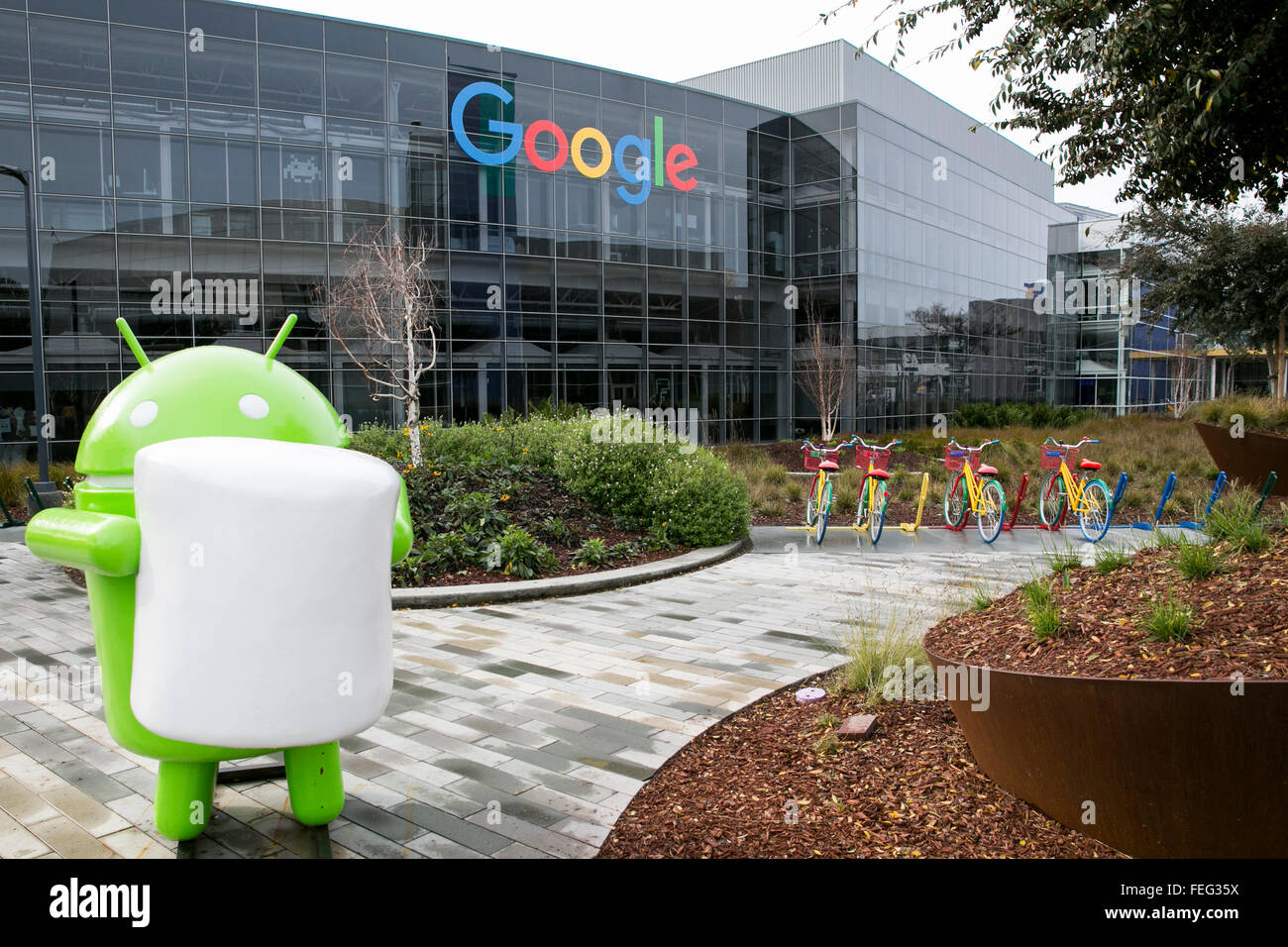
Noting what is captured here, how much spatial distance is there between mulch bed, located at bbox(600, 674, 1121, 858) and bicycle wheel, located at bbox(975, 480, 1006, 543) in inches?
321

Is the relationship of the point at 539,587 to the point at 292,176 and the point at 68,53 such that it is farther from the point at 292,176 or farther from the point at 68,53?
the point at 68,53

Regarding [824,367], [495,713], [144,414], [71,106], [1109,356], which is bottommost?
[495,713]

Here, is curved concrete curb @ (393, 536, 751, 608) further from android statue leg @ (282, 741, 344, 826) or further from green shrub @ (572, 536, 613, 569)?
android statue leg @ (282, 741, 344, 826)

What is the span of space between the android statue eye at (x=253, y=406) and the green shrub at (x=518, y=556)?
5.71 m

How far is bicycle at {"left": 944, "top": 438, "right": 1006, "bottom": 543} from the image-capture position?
490 inches

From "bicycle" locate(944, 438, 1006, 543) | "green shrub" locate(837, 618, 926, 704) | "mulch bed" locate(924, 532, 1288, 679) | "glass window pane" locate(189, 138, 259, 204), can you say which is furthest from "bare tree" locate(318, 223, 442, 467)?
"mulch bed" locate(924, 532, 1288, 679)

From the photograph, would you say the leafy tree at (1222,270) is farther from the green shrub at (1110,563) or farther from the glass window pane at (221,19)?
the glass window pane at (221,19)

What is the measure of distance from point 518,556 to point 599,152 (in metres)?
22.2

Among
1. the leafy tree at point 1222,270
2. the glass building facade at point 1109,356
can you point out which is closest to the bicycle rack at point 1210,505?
the leafy tree at point 1222,270

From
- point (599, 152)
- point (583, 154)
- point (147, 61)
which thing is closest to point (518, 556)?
point (147, 61)

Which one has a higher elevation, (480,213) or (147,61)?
(147,61)

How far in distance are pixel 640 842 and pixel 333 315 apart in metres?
21.0

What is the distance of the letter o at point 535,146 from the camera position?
2750 centimetres

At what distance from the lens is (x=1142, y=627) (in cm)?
380
